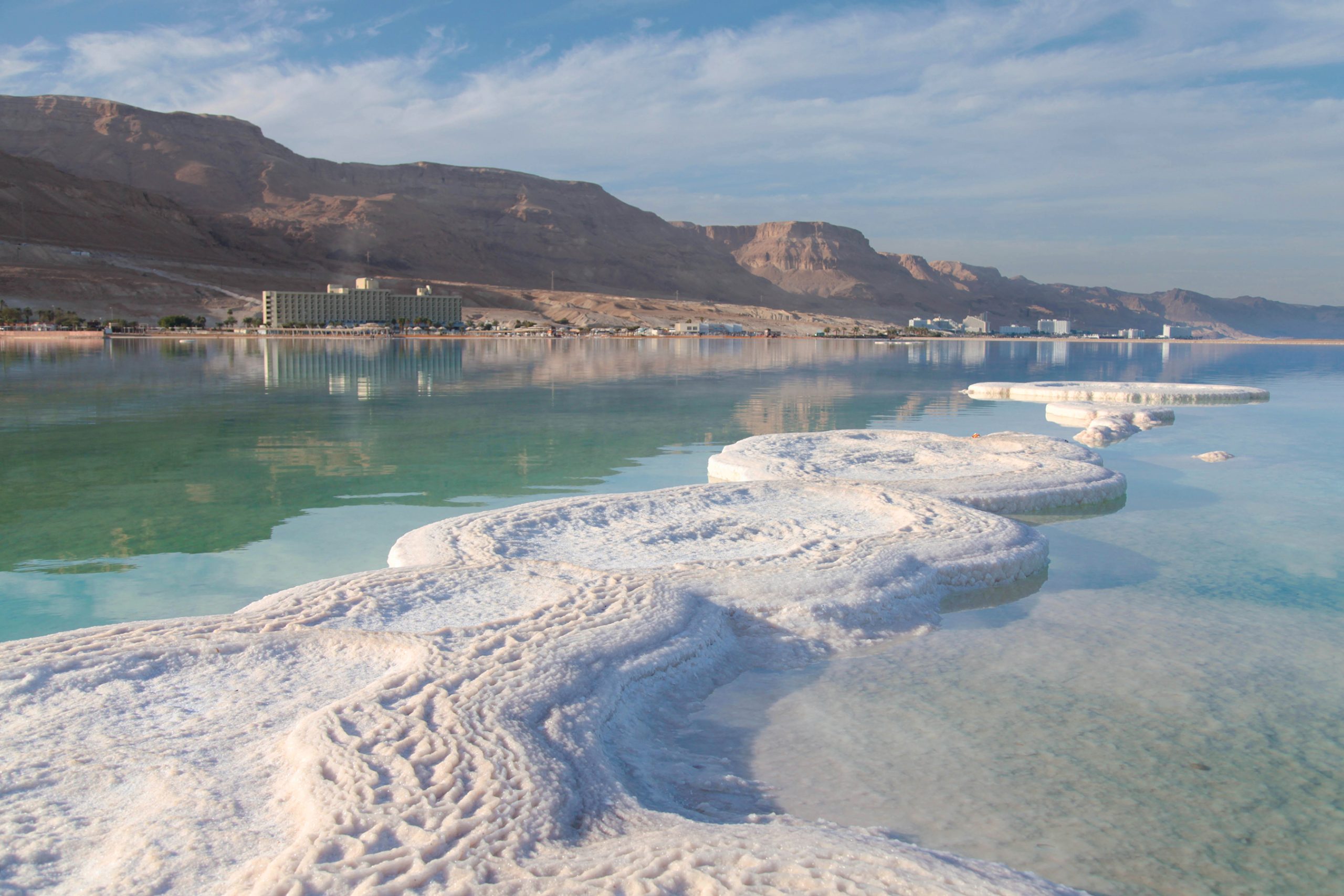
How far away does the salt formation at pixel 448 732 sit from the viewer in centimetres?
329

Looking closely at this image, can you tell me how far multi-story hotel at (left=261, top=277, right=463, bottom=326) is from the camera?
102m

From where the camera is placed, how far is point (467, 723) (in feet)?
14.1

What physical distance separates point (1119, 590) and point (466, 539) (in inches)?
211

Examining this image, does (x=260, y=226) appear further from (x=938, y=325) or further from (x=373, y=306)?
(x=938, y=325)

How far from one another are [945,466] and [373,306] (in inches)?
4095

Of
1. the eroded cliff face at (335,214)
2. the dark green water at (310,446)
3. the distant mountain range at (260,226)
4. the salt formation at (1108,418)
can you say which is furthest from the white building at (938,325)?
the salt formation at (1108,418)

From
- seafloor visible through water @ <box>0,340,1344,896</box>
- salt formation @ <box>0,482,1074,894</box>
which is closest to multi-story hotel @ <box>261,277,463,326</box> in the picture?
seafloor visible through water @ <box>0,340,1344,896</box>

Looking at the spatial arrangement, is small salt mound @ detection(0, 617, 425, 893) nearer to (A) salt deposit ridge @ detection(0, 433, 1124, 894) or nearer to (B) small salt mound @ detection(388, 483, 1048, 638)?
(A) salt deposit ridge @ detection(0, 433, 1124, 894)

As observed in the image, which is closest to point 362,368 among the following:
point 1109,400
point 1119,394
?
point 1109,400

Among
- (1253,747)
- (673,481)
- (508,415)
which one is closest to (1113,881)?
(1253,747)

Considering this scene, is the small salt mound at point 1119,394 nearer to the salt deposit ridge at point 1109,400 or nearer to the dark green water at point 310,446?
the salt deposit ridge at point 1109,400

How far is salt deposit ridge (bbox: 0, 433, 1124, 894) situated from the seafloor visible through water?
0.49 m

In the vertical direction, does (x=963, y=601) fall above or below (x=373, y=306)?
below

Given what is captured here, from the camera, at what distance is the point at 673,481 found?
12.2 metres
